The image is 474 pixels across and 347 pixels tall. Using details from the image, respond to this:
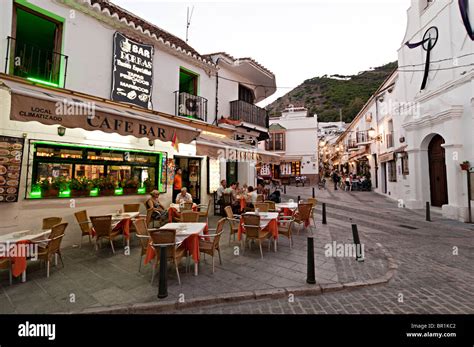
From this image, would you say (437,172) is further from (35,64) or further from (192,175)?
(35,64)

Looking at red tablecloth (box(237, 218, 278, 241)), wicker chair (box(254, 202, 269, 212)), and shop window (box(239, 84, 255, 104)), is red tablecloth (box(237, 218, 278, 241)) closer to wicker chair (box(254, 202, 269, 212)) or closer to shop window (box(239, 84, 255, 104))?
wicker chair (box(254, 202, 269, 212))

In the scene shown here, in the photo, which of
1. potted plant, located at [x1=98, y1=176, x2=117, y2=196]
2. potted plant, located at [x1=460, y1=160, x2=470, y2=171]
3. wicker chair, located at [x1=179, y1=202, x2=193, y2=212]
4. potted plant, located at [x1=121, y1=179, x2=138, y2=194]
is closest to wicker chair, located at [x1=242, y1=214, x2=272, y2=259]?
wicker chair, located at [x1=179, y1=202, x2=193, y2=212]

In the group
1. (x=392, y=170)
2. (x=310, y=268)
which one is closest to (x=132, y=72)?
(x=310, y=268)

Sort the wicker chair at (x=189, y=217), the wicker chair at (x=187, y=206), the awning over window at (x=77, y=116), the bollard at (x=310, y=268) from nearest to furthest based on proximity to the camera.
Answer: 1. the awning over window at (x=77, y=116)
2. the bollard at (x=310, y=268)
3. the wicker chair at (x=189, y=217)
4. the wicker chair at (x=187, y=206)

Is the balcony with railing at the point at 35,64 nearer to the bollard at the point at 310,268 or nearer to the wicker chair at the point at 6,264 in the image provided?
the wicker chair at the point at 6,264

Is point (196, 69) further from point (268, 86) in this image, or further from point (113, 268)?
point (113, 268)

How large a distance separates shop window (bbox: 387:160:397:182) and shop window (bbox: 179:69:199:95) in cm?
1613

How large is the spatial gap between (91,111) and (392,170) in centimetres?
2090

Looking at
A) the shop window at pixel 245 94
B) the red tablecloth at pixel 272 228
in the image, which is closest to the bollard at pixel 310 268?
the red tablecloth at pixel 272 228

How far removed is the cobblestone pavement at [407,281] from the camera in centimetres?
357

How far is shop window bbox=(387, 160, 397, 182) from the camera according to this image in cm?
1762

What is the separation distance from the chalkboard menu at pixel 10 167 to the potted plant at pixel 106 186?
2052mm

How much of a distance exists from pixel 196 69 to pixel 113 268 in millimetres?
10116

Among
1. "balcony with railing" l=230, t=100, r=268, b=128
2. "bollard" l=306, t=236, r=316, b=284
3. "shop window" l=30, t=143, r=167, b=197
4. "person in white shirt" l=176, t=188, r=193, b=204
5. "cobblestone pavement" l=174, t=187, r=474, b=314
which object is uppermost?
"balcony with railing" l=230, t=100, r=268, b=128
